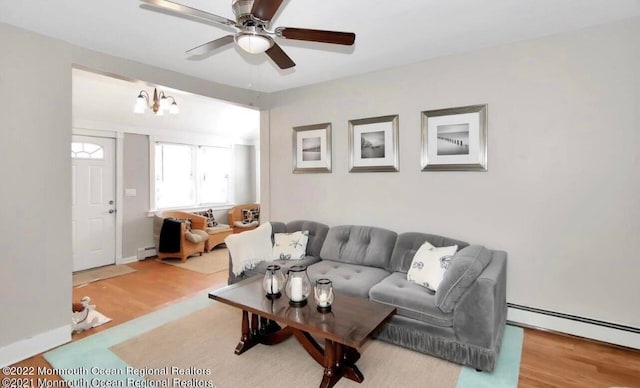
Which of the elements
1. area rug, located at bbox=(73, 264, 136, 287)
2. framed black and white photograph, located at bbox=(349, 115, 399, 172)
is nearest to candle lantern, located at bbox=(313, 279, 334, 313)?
framed black and white photograph, located at bbox=(349, 115, 399, 172)

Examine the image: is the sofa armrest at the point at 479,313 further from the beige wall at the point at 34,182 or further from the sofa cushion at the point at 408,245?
the beige wall at the point at 34,182

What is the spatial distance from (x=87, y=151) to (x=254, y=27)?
4.27 m

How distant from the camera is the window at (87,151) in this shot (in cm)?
473

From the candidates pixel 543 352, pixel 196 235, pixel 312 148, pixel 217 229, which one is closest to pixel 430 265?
pixel 543 352

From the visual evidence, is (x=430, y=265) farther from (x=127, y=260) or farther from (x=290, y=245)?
(x=127, y=260)

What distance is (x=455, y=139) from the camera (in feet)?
10.3

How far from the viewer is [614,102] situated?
8.24 feet

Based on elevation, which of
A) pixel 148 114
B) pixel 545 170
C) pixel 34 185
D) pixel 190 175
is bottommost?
pixel 34 185

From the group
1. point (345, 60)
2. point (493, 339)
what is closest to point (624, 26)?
point (345, 60)

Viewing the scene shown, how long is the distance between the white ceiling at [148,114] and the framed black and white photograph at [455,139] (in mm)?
2568

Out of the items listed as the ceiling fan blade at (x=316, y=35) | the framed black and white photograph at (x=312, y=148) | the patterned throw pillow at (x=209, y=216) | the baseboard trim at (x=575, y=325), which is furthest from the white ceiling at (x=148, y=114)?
the baseboard trim at (x=575, y=325)

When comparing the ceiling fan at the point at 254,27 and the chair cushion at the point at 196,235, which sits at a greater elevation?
the ceiling fan at the point at 254,27

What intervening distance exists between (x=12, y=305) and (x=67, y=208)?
81 cm

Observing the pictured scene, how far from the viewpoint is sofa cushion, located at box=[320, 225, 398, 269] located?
10.7ft
